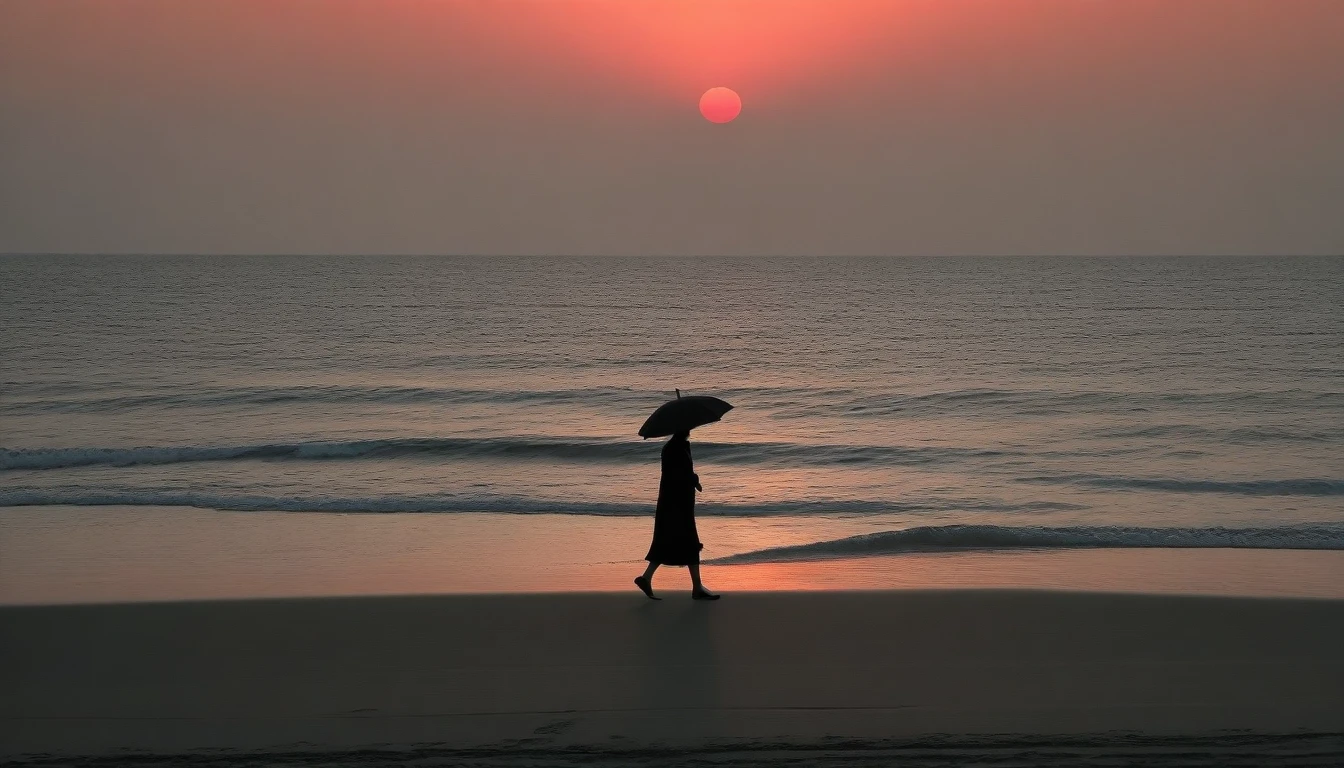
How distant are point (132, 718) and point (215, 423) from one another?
66.2 feet

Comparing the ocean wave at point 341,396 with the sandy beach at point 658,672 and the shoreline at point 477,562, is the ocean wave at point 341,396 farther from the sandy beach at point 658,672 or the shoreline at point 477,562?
the sandy beach at point 658,672

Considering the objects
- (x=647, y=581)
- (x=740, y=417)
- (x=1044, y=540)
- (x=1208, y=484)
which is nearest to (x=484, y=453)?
(x=740, y=417)

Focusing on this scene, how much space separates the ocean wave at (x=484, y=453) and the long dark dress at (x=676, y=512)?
1170 centimetres

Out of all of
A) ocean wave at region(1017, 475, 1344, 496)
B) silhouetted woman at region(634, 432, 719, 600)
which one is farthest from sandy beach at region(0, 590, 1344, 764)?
ocean wave at region(1017, 475, 1344, 496)

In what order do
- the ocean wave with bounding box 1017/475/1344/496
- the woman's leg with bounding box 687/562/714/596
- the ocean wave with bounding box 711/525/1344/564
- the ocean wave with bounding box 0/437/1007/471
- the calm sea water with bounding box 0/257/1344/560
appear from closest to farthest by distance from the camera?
the woman's leg with bounding box 687/562/714/596
the ocean wave with bounding box 711/525/1344/564
the calm sea water with bounding box 0/257/1344/560
the ocean wave with bounding box 1017/475/1344/496
the ocean wave with bounding box 0/437/1007/471

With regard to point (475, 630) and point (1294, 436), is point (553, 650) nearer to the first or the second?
point (475, 630)

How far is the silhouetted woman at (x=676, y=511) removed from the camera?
984 centimetres

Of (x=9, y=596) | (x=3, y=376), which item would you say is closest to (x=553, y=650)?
(x=9, y=596)

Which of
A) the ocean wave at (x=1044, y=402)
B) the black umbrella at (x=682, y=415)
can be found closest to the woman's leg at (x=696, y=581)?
the black umbrella at (x=682, y=415)

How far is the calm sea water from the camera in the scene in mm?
17375

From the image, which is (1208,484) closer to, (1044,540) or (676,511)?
(1044,540)

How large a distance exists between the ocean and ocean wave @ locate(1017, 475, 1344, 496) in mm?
84

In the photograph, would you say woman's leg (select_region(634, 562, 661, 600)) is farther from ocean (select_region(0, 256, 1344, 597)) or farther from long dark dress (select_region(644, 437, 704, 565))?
ocean (select_region(0, 256, 1344, 597))

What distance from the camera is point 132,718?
294 inches
